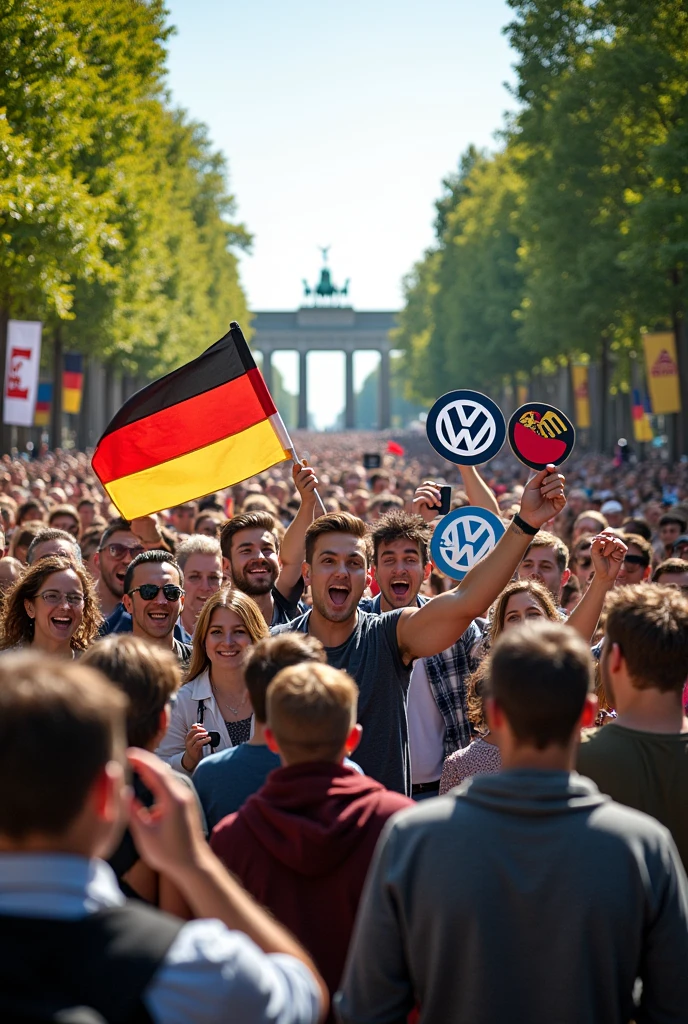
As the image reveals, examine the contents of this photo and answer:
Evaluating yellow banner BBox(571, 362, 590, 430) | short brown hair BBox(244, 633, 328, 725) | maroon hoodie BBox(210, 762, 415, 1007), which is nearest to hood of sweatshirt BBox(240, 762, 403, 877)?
maroon hoodie BBox(210, 762, 415, 1007)

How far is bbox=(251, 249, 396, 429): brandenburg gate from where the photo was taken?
128375mm

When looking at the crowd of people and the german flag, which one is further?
the german flag

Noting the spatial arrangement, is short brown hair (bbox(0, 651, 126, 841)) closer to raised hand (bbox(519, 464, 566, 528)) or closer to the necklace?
raised hand (bbox(519, 464, 566, 528))

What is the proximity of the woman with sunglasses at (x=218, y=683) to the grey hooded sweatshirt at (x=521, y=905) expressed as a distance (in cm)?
198

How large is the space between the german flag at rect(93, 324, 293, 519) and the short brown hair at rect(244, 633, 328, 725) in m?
4.01

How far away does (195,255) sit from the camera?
54625mm

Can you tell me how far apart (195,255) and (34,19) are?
35105 millimetres

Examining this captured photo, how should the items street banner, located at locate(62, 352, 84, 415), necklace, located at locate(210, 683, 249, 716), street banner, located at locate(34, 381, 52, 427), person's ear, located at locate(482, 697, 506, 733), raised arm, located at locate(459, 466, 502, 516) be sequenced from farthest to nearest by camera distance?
street banner, located at locate(34, 381, 52, 427) → street banner, located at locate(62, 352, 84, 415) → raised arm, located at locate(459, 466, 502, 516) → necklace, located at locate(210, 683, 249, 716) → person's ear, located at locate(482, 697, 506, 733)

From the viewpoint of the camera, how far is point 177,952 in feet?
7.28

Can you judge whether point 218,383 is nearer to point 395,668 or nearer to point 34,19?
point 395,668

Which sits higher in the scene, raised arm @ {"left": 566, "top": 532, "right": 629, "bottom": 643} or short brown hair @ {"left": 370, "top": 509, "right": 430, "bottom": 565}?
short brown hair @ {"left": 370, "top": 509, "right": 430, "bottom": 565}

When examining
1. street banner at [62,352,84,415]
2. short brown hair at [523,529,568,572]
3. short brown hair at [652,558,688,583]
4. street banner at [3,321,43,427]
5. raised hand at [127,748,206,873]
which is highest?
street banner at [62,352,84,415]

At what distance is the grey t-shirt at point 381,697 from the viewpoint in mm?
4887


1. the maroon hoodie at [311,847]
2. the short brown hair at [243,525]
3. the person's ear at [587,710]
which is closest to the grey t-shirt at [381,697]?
the maroon hoodie at [311,847]
